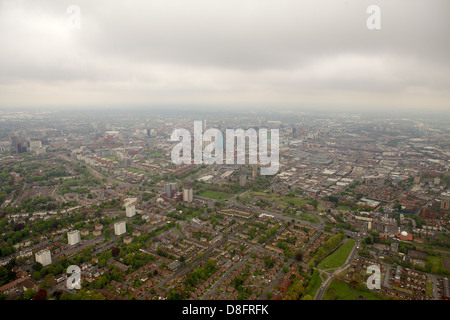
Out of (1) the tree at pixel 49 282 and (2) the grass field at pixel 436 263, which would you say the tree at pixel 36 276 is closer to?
(1) the tree at pixel 49 282

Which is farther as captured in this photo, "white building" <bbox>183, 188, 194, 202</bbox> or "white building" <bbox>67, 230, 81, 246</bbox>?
"white building" <bbox>183, 188, 194, 202</bbox>

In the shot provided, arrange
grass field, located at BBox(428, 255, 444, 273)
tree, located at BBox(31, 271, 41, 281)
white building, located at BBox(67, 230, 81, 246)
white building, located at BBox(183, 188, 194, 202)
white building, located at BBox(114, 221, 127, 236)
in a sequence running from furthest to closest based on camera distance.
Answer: white building, located at BBox(183, 188, 194, 202) < white building, located at BBox(114, 221, 127, 236) < white building, located at BBox(67, 230, 81, 246) < grass field, located at BBox(428, 255, 444, 273) < tree, located at BBox(31, 271, 41, 281)

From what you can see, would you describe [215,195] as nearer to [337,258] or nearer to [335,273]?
[337,258]

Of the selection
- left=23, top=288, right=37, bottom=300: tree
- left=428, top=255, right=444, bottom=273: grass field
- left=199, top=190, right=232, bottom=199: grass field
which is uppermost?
left=199, top=190, right=232, bottom=199: grass field

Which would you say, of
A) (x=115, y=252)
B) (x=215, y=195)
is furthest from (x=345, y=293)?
(x=215, y=195)

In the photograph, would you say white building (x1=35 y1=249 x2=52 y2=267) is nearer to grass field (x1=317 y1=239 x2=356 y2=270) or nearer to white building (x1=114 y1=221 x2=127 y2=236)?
white building (x1=114 y1=221 x2=127 y2=236)

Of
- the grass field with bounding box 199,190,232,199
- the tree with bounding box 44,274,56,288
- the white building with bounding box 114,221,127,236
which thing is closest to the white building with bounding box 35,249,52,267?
the tree with bounding box 44,274,56,288

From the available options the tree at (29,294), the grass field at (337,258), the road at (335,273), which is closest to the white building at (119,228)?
the tree at (29,294)
